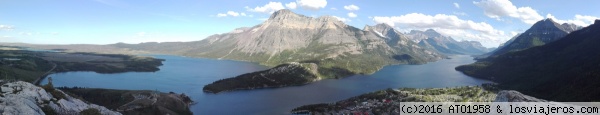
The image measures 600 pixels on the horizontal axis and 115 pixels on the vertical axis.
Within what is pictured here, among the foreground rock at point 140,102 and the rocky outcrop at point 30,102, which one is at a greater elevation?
the rocky outcrop at point 30,102

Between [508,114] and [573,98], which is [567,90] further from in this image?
[508,114]

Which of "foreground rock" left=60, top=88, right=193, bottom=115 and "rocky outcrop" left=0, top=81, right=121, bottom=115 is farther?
"foreground rock" left=60, top=88, right=193, bottom=115

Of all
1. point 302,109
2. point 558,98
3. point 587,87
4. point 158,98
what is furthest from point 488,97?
point 158,98

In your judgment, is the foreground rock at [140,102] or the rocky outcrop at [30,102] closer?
the rocky outcrop at [30,102]

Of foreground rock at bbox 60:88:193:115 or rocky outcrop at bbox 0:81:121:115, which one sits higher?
rocky outcrop at bbox 0:81:121:115
